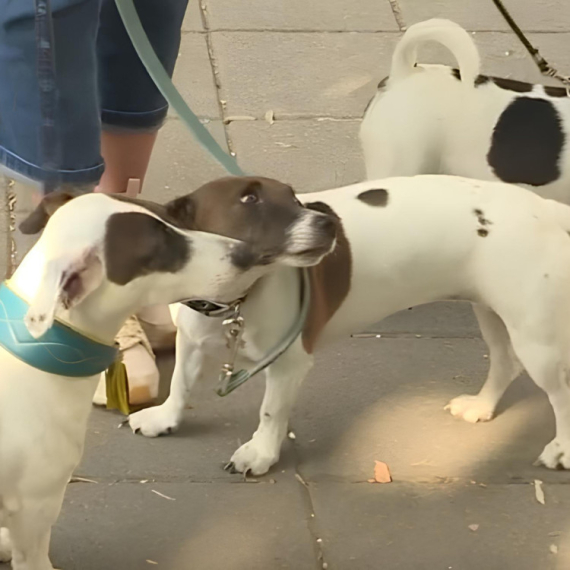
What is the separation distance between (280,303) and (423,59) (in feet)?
8.44

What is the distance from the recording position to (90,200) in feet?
5.44

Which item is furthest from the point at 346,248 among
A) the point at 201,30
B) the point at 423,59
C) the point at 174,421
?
the point at 201,30

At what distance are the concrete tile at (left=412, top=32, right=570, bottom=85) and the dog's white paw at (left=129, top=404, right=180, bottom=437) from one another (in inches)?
98.6

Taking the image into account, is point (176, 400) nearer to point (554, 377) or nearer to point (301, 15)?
point (554, 377)

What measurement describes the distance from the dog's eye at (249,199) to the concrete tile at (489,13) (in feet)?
10.3

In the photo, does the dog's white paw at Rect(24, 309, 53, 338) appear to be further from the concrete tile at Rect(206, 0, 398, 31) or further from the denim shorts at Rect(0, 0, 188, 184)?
the concrete tile at Rect(206, 0, 398, 31)

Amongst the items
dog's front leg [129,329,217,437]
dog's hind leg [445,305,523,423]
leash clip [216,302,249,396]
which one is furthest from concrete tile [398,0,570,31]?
leash clip [216,302,249,396]

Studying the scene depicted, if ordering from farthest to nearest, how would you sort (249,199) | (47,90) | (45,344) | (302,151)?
(302,151) → (47,90) → (249,199) → (45,344)

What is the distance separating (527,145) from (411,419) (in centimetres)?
94

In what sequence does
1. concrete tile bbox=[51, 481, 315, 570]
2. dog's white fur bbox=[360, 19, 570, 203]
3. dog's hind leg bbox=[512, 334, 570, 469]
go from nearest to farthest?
concrete tile bbox=[51, 481, 315, 570], dog's hind leg bbox=[512, 334, 570, 469], dog's white fur bbox=[360, 19, 570, 203]

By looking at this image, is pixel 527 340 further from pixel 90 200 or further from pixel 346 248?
pixel 90 200

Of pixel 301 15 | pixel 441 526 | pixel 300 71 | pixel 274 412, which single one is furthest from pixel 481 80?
pixel 301 15

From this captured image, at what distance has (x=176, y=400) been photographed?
250 centimetres

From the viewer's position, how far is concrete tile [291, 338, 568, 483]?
252cm
